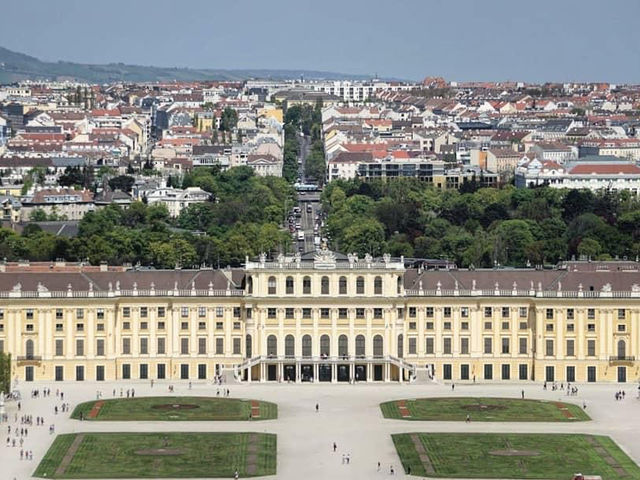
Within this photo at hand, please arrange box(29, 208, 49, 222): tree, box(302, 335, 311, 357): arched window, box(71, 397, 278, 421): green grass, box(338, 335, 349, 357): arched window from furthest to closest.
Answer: box(29, 208, 49, 222): tree < box(302, 335, 311, 357): arched window < box(338, 335, 349, 357): arched window < box(71, 397, 278, 421): green grass

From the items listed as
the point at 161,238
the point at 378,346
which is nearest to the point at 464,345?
the point at 378,346

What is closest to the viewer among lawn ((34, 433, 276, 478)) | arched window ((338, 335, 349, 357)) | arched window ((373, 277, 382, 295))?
lawn ((34, 433, 276, 478))

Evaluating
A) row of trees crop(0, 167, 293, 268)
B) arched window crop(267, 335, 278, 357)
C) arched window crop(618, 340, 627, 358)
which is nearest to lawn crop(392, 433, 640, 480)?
arched window crop(618, 340, 627, 358)

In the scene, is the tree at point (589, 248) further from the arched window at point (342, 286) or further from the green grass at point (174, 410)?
the green grass at point (174, 410)

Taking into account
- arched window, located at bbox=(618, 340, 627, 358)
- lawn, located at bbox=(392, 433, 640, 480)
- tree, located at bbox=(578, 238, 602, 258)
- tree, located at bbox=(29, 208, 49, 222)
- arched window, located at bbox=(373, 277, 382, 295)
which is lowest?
lawn, located at bbox=(392, 433, 640, 480)

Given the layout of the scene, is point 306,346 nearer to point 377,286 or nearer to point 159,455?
point 377,286

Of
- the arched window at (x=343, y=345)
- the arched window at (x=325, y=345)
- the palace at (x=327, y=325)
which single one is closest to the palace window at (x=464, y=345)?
the palace at (x=327, y=325)

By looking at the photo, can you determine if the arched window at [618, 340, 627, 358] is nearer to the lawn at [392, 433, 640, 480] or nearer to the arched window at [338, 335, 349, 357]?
the arched window at [338, 335, 349, 357]
